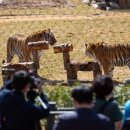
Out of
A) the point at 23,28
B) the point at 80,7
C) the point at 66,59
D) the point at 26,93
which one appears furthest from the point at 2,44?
the point at 26,93

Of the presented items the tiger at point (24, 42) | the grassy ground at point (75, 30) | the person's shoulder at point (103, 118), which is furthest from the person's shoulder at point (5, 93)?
the tiger at point (24, 42)

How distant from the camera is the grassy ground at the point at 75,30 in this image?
15770mm

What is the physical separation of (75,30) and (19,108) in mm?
16961

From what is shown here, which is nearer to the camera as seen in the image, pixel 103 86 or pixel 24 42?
pixel 103 86

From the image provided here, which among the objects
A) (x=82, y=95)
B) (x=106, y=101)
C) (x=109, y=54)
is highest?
(x=82, y=95)

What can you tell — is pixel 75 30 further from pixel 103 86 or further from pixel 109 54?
pixel 103 86

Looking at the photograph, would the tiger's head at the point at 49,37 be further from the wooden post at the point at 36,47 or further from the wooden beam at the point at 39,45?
A: the wooden beam at the point at 39,45

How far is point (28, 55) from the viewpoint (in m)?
15.3

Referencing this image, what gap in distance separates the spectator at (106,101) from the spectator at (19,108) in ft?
2.03

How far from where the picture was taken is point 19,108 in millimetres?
6246

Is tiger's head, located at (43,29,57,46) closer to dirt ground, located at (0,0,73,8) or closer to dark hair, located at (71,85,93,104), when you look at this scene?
dark hair, located at (71,85,93,104)

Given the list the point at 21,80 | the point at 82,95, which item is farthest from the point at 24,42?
the point at 82,95

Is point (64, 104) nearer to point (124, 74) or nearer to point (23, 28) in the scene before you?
point (124, 74)

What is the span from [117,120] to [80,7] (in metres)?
24.9
